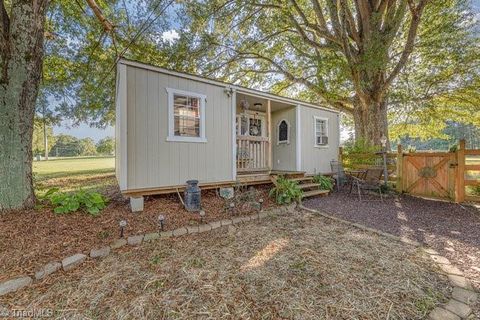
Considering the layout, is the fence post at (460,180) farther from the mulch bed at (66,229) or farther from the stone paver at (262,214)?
the mulch bed at (66,229)

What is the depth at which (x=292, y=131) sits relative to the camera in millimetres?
7949

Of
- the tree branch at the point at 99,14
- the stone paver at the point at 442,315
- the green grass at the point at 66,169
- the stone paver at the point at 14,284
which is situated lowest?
the stone paver at the point at 442,315

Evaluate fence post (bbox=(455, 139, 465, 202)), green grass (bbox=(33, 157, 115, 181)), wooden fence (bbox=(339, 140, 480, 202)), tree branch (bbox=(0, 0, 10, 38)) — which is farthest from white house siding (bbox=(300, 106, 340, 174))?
green grass (bbox=(33, 157, 115, 181))

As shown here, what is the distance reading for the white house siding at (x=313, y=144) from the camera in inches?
310

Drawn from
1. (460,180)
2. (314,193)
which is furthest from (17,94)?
(460,180)

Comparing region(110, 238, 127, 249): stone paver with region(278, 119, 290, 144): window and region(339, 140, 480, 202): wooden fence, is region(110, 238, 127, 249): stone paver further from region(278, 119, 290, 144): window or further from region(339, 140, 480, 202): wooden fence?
region(339, 140, 480, 202): wooden fence

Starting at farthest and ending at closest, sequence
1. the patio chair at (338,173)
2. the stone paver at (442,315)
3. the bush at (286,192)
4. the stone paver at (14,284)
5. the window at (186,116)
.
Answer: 1. the patio chair at (338,173)
2. the bush at (286,192)
3. the window at (186,116)
4. the stone paver at (14,284)
5. the stone paver at (442,315)

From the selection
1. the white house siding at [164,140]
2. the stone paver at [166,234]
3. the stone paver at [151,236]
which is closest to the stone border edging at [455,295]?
the stone paver at [166,234]

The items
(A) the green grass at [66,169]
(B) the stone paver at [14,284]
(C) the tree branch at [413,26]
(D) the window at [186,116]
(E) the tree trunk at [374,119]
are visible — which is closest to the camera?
(B) the stone paver at [14,284]

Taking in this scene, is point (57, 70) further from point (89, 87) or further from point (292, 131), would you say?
point (292, 131)

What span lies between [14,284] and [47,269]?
0.28 m

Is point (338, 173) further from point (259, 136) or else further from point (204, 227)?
point (204, 227)

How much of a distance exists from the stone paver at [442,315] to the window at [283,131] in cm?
644

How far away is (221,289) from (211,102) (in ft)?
14.7
